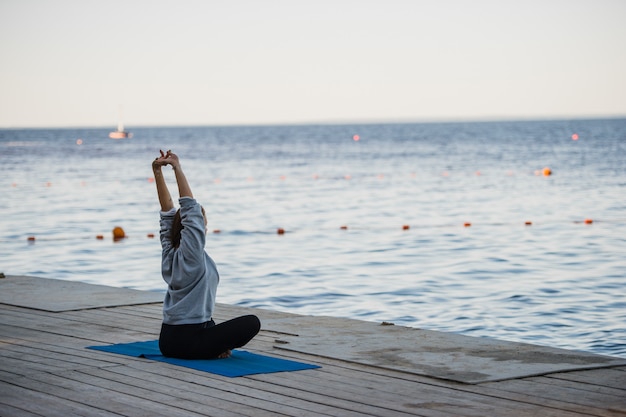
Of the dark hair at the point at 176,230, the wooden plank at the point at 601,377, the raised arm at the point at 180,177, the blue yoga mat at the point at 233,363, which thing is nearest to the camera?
the wooden plank at the point at 601,377

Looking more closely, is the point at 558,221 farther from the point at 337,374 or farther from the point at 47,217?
the point at 337,374

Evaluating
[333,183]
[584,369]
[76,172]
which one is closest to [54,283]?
[584,369]

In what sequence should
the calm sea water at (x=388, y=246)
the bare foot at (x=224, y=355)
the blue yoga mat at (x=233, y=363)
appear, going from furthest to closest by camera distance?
the calm sea water at (x=388, y=246) < the bare foot at (x=224, y=355) < the blue yoga mat at (x=233, y=363)

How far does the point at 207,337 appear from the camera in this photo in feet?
21.7

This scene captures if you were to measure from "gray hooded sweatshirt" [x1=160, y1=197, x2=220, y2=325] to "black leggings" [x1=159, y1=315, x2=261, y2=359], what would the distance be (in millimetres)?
64

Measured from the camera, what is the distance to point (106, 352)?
7020 millimetres

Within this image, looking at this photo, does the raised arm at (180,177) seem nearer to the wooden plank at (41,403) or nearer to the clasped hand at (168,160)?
the clasped hand at (168,160)

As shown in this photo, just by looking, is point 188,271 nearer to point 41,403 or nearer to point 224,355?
point 224,355

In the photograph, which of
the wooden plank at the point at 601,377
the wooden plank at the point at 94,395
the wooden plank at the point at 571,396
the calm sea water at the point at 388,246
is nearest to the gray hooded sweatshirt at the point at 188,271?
the wooden plank at the point at 94,395

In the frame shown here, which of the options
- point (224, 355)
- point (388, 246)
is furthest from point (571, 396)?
point (388, 246)

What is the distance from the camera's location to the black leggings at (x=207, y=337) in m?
6.59

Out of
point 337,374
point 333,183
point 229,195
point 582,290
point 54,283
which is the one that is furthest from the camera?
point 333,183

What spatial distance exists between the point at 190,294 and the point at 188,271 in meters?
0.18

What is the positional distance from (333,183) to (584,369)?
31.9 metres
